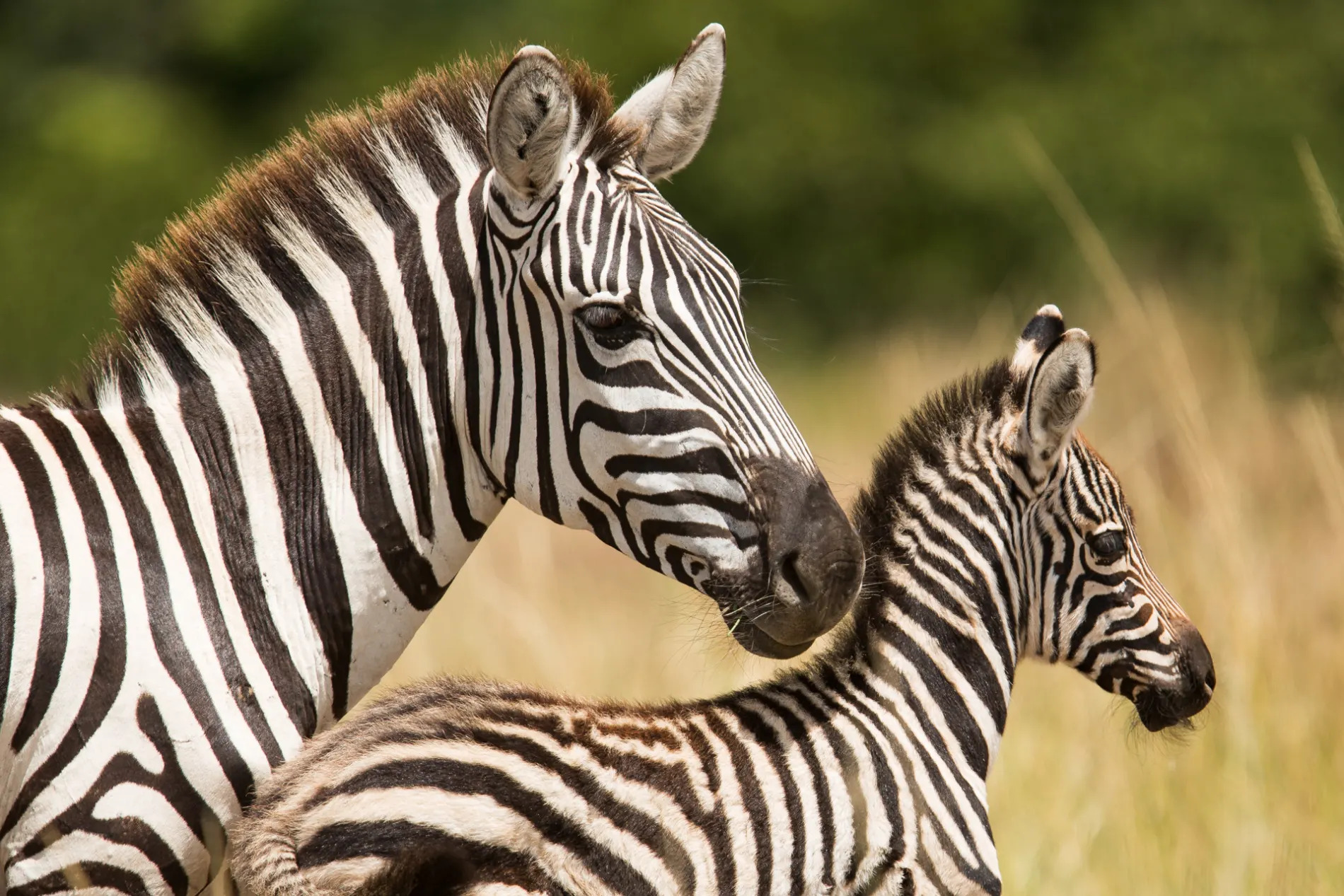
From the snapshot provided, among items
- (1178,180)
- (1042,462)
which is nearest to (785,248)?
(1178,180)

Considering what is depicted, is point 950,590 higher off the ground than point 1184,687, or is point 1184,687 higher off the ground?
point 950,590

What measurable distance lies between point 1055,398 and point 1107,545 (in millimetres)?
531

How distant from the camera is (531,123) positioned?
3.88 metres

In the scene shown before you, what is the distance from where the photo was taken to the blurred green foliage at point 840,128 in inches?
901

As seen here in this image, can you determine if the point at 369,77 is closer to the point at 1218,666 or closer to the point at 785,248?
the point at 785,248

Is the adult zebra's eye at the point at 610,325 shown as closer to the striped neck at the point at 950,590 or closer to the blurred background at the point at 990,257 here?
the blurred background at the point at 990,257

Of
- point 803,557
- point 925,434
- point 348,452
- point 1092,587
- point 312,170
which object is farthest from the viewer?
point 925,434

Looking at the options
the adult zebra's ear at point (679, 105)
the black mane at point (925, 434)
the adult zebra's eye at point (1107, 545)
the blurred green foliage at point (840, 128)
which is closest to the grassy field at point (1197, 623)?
the black mane at point (925, 434)

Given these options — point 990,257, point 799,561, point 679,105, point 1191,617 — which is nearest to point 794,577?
point 799,561

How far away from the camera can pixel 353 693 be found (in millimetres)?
4164

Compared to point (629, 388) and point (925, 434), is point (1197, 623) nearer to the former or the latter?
point (925, 434)

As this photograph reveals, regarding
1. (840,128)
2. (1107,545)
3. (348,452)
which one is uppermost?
(840,128)

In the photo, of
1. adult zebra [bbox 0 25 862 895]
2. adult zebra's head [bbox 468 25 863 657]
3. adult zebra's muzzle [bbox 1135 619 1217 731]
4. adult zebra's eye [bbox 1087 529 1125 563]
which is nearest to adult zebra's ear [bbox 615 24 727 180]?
adult zebra [bbox 0 25 862 895]

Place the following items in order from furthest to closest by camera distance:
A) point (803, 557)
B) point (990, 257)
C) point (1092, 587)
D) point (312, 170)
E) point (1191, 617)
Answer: point (990, 257)
point (1191, 617)
point (1092, 587)
point (312, 170)
point (803, 557)
